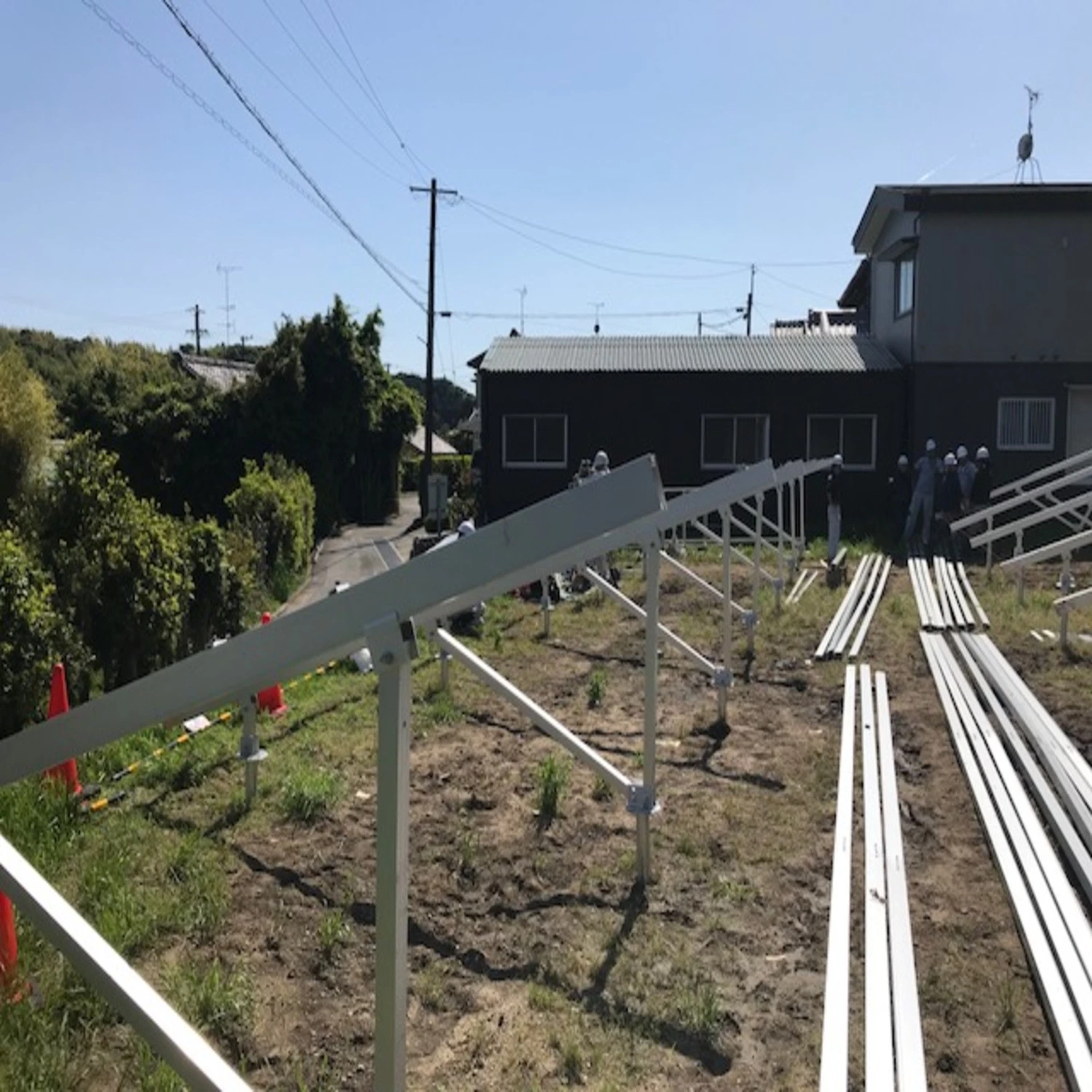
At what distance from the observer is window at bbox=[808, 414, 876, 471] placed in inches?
773

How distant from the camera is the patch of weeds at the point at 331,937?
3523 mm

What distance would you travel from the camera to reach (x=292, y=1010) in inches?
125

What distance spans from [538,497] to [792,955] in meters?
16.8

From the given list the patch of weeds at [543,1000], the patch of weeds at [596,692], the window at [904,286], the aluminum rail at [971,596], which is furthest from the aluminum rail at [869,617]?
the window at [904,286]

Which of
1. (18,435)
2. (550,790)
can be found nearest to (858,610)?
(550,790)

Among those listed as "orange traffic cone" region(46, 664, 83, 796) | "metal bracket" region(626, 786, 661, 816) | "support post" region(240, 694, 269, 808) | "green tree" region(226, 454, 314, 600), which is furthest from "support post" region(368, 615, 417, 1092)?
"green tree" region(226, 454, 314, 600)

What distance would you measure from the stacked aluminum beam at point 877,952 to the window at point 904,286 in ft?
51.4

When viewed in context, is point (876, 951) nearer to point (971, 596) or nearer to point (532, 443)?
point (971, 596)

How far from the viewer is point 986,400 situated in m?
18.7

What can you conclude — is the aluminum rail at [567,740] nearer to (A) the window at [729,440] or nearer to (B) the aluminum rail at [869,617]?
(B) the aluminum rail at [869,617]

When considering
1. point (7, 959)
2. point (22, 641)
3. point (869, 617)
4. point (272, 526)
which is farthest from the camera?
point (272, 526)

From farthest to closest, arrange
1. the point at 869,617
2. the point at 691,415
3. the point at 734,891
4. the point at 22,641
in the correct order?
the point at 691,415
the point at 869,617
the point at 22,641
the point at 734,891

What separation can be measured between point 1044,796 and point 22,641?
5362 mm

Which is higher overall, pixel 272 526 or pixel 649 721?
pixel 272 526
